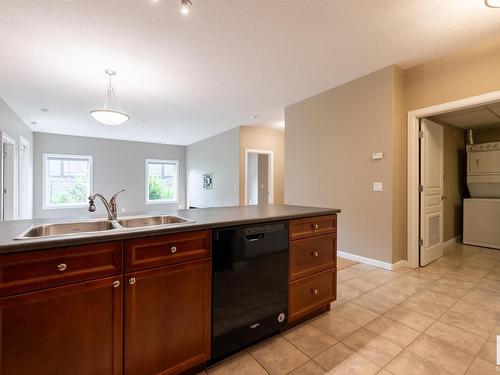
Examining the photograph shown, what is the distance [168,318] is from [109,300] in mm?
309

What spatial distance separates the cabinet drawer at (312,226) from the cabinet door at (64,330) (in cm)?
116

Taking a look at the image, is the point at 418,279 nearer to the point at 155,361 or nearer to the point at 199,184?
the point at 155,361

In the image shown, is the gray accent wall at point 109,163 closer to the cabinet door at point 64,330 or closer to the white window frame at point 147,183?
the white window frame at point 147,183

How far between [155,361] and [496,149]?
18.9 ft

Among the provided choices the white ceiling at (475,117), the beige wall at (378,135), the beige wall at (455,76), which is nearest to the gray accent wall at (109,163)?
the beige wall at (378,135)

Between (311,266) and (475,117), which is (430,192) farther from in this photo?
(311,266)

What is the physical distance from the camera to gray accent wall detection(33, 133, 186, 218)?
6902 millimetres

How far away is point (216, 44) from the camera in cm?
259

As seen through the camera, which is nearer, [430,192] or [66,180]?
[430,192]

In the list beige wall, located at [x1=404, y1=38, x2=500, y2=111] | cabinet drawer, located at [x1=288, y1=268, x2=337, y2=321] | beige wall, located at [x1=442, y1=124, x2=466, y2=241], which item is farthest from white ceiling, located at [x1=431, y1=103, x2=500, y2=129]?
cabinet drawer, located at [x1=288, y1=268, x2=337, y2=321]

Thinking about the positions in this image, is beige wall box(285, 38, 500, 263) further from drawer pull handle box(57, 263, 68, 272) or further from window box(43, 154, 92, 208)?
window box(43, 154, 92, 208)

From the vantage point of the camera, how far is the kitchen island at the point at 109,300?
0.94 meters

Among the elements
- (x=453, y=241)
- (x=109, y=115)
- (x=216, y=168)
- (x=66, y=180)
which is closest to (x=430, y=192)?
(x=453, y=241)

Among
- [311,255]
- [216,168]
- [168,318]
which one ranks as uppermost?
[216,168]
